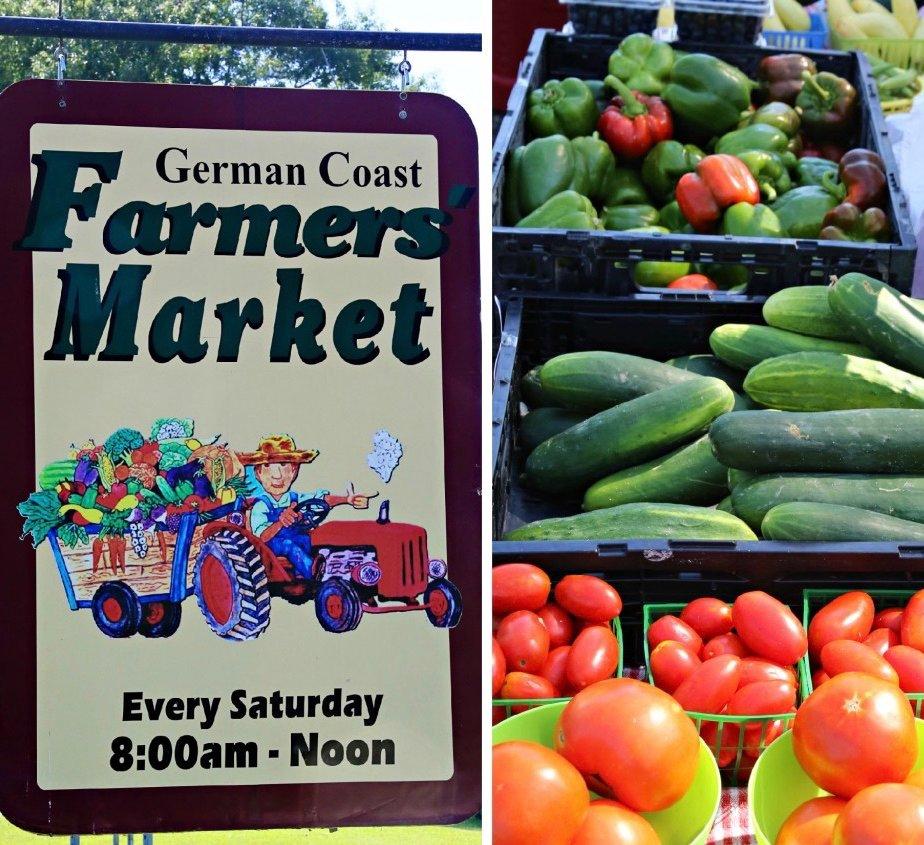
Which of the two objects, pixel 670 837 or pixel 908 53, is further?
pixel 908 53

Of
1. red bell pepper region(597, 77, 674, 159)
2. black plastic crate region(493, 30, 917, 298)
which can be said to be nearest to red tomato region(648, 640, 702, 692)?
black plastic crate region(493, 30, 917, 298)

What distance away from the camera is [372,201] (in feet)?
3.85

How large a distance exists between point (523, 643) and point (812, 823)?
0.58 meters

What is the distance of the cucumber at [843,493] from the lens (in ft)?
7.43

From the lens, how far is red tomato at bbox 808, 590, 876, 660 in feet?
6.08

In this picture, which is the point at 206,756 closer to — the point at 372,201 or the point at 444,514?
the point at 444,514

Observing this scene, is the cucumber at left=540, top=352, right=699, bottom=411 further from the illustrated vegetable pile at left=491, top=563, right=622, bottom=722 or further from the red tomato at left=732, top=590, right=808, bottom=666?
the red tomato at left=732, top=590, right=808, bottom=666

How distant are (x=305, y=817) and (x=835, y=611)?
→ 42.1 inches

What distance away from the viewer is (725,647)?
1849 mm

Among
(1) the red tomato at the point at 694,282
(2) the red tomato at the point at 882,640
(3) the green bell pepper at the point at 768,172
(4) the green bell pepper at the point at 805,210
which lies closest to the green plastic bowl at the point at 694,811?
(2) the red tomato at the point at 882,640

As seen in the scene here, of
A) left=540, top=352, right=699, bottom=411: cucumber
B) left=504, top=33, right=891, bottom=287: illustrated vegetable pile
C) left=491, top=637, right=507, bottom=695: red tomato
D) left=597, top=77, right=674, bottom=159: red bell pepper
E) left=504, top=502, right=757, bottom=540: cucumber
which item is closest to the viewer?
left=491, top=637, right=507, bottom=695: red tomato

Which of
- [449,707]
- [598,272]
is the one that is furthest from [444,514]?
[598,272]

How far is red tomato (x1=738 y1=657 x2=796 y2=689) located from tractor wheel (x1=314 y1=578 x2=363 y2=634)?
0.80 metres

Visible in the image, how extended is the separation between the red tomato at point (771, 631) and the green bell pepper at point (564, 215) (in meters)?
1.91
